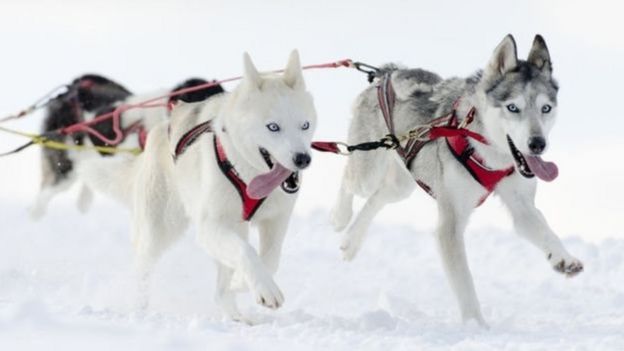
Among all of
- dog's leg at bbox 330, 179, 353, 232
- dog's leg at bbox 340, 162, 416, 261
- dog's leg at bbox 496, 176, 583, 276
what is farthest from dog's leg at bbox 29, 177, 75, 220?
dog's leg at bbox 496, 176, 583, 276

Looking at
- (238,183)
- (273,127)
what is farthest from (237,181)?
(273,127)

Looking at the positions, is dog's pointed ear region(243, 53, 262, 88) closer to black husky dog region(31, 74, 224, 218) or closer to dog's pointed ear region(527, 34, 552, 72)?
dog's pointed ear region(527, 34, 552, 72)

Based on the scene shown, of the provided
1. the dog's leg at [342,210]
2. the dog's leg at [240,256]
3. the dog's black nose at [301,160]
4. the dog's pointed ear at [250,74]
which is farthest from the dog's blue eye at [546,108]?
the dog's leg at [342,210]

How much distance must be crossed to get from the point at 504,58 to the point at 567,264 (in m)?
0.98

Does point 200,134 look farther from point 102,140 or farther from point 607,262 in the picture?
point 607,262

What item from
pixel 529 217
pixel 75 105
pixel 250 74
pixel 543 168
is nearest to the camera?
pixel 250 74

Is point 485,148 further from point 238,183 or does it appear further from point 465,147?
point 238,183

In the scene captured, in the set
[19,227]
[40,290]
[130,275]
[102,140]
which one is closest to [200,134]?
[130,275]

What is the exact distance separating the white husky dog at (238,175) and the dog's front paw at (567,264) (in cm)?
125

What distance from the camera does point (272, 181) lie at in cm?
465

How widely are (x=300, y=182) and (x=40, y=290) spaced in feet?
8.36

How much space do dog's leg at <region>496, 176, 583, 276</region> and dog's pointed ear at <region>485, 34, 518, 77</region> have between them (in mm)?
540

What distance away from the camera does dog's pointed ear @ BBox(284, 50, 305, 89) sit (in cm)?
478

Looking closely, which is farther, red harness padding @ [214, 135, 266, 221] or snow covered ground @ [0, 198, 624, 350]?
red harness padding @ [214, 135, 266, 221]
